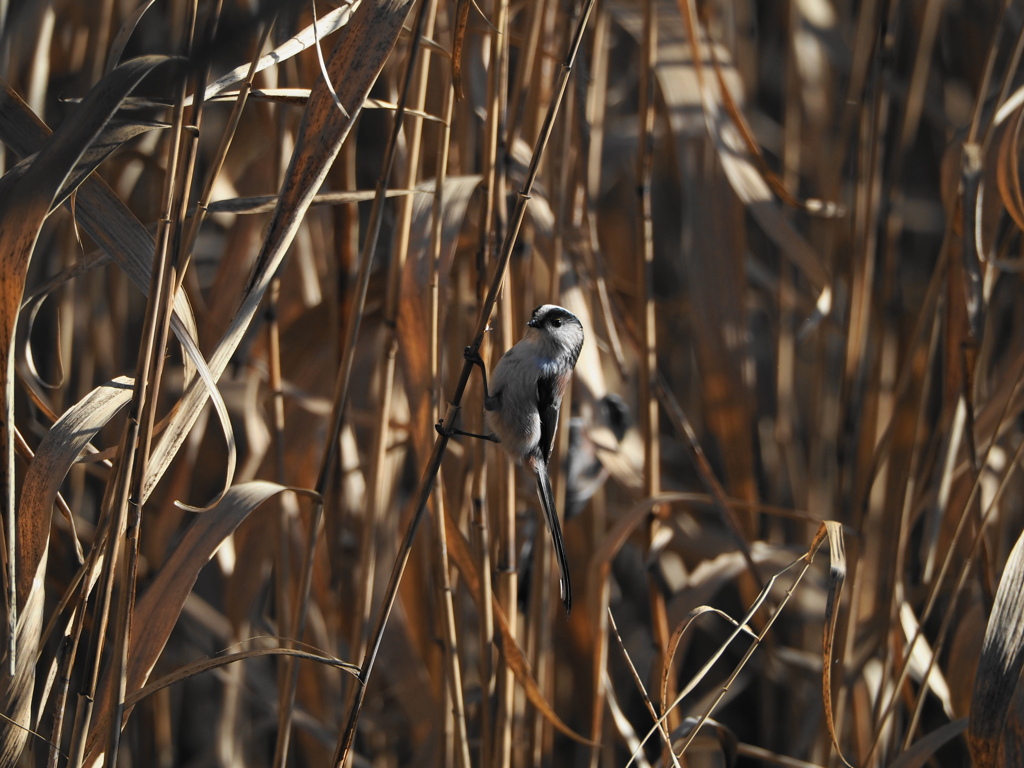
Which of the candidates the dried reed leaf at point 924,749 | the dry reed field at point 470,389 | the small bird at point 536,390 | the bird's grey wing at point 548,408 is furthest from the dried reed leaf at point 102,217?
the dried reed leaf at point 924,749

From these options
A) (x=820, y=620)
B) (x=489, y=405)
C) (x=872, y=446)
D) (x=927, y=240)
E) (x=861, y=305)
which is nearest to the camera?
(x=489, y=405)

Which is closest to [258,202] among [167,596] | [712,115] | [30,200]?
[30,200]

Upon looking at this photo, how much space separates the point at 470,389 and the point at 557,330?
220 millimetres

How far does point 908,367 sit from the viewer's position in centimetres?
134

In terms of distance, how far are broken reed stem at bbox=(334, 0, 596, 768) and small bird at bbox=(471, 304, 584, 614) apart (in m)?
0.19

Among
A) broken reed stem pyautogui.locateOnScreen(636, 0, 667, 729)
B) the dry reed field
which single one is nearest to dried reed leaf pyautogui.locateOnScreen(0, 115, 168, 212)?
the dry reed field

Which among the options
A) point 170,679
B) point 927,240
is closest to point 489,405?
point 170,679

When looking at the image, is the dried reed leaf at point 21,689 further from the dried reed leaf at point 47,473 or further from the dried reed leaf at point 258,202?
the dried reed leaf at point 258,202

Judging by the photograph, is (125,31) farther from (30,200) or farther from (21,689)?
(21,689)

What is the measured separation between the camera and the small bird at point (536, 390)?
3.68ft

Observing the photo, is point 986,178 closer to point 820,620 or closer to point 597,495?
point 597,495

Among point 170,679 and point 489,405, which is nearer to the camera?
point 170,679

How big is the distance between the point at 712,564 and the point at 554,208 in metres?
0.68

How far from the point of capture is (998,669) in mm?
881
